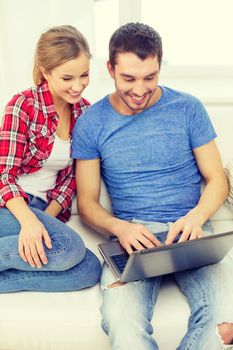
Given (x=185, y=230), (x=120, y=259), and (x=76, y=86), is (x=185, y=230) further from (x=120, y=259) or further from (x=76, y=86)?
(x=76, y=86)

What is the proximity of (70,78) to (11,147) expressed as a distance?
0.29m

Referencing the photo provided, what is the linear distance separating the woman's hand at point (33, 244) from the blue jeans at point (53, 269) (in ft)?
0.06

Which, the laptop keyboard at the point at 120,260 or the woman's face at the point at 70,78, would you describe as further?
the woman's face at the point at 70,78

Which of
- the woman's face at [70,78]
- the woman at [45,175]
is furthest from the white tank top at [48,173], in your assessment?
the woman's face at [70,78]

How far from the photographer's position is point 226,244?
126 cm

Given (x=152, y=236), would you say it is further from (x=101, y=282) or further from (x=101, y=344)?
(x=101, y=344)

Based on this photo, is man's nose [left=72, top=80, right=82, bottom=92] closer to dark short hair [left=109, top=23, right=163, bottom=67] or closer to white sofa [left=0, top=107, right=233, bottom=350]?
dark short hair [left=109, top=23, right=163, bottom=67]

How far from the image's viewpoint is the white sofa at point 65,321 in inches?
51.7

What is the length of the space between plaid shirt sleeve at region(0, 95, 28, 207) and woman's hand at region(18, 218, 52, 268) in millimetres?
144

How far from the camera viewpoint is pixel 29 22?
6.41ft

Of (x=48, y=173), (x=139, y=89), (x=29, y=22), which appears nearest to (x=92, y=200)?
(x=48, y=173)

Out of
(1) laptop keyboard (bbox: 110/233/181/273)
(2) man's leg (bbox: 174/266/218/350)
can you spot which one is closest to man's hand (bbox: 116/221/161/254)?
(1) laptop keyboard (bbox: 110/233/181/273)

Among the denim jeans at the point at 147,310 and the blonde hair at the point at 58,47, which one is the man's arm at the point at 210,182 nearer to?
the denim jeans at the point at 147,310

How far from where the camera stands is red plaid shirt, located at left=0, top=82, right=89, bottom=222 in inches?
59.2
